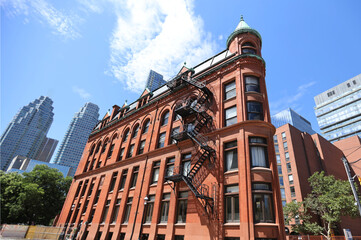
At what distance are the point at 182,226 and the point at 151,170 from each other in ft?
27.7

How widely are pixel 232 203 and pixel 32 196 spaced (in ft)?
145

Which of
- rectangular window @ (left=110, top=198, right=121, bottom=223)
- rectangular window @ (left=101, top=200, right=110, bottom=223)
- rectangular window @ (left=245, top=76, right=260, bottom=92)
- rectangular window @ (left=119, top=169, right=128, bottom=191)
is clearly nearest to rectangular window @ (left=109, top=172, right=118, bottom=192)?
rectangular window @ (left=101, top=200, right=110, bottom=223)

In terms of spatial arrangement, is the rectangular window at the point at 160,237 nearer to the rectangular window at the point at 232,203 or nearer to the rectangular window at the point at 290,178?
the rectangular window at the point at 232,203

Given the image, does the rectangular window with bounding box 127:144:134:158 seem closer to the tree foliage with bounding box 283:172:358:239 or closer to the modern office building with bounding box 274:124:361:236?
the tree foliage with bounding box 283:172:358:239

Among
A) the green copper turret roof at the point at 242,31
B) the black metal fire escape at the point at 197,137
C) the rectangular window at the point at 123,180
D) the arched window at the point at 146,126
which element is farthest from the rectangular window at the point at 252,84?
the rectangular window at the point at 123,180

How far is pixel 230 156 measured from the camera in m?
19.0

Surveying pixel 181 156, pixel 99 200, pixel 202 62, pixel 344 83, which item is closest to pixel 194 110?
pixel 181 156

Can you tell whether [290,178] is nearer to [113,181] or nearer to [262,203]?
[262,203]

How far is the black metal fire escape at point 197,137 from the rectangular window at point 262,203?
3.64m

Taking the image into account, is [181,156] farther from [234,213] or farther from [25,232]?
[25,232]

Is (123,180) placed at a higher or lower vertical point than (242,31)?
lower

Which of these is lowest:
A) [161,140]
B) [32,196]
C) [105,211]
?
[105,211]

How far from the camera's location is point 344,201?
31859mm

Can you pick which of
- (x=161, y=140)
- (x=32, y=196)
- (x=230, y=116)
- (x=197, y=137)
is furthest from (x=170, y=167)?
(x=32, y=196)
